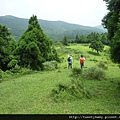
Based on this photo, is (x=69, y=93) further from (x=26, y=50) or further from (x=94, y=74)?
(x=26, y=50)

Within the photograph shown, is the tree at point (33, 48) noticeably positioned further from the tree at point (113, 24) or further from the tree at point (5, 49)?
the tree at point (113, 24)

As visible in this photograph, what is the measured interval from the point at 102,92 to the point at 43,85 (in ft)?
13.8

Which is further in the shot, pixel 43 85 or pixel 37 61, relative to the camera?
pixel 37 61

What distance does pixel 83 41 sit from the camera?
9838cm

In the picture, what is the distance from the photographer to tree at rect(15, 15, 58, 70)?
72.9 ft

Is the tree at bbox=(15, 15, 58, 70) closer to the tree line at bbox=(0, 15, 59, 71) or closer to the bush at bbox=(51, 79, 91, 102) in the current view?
the tree line at bbox=(0, 15, 59, 71)

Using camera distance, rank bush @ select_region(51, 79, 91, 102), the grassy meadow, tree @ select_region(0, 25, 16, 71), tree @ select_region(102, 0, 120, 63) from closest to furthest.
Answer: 1. the grassy meadow
2. bush @ select_region(51, 79, 91, 102)
3. tree @ select_region(102, 0, 120, 63)
4. tree @ select_region(0, 25, 16, 71)

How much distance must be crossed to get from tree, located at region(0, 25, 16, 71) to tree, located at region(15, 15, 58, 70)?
3.30 ft

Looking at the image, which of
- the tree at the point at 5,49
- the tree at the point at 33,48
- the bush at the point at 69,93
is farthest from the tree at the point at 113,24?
the tree at the point at 5,49

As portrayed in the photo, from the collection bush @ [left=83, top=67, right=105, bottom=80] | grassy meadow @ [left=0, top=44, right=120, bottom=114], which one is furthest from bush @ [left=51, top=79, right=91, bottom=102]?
bush @ [left=83, top=67, right=105, bottom=80]

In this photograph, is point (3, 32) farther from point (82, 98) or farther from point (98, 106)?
point (98, 106)

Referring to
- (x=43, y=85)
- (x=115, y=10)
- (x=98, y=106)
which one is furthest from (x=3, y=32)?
(x=98, y=106)

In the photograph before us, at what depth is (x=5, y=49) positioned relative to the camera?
22.7 meters

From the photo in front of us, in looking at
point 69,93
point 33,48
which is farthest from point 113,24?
point 33,48
